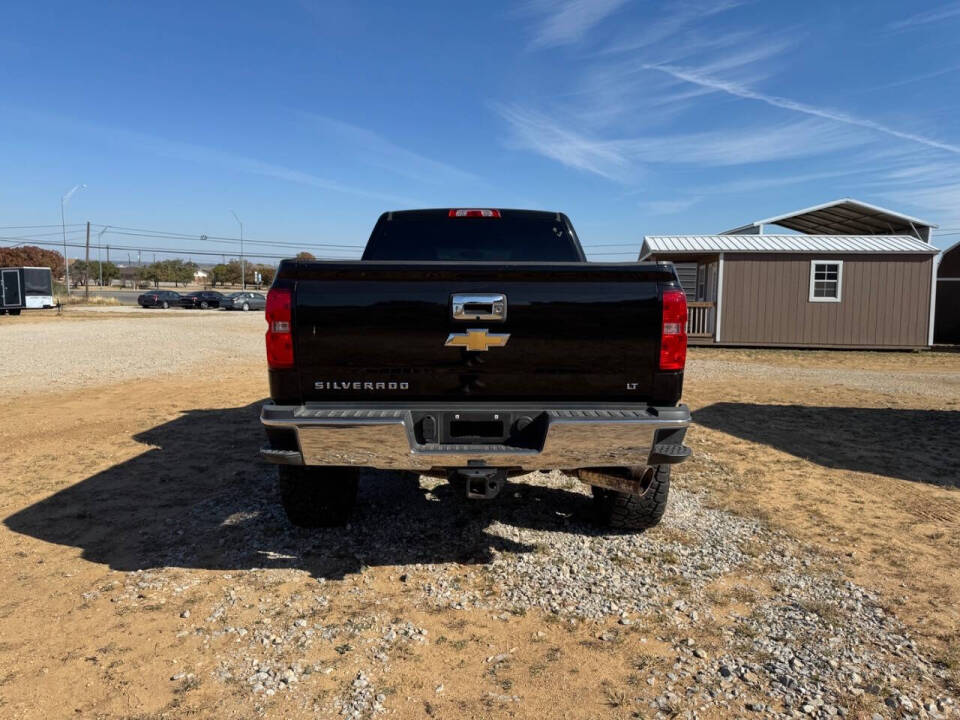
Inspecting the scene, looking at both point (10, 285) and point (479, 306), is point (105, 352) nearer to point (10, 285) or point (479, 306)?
point (479, 306)

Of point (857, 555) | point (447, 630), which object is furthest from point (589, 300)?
point (857, 555)

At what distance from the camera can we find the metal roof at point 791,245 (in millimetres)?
17953

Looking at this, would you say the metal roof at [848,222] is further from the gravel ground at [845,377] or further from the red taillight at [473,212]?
the red taillight at [473,212]

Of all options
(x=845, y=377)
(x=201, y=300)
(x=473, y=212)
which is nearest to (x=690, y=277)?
(x=845, y=377)

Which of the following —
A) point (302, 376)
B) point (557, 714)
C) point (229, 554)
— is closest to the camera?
point (557, 714)

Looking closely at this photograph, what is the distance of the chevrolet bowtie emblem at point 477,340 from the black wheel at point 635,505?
1297 mm

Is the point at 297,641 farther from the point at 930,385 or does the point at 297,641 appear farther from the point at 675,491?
the point at 930,385

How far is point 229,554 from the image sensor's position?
3.79 m

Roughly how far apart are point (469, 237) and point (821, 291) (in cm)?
1640

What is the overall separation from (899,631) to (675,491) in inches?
82.9

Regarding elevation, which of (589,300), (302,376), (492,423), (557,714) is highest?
(589,300)

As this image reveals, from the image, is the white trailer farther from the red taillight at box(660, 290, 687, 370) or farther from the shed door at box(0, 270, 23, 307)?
the red taillight at box(660, 290, 687, 370)

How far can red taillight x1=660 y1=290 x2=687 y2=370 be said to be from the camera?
10.2 ft

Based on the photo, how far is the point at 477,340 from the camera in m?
3.11
